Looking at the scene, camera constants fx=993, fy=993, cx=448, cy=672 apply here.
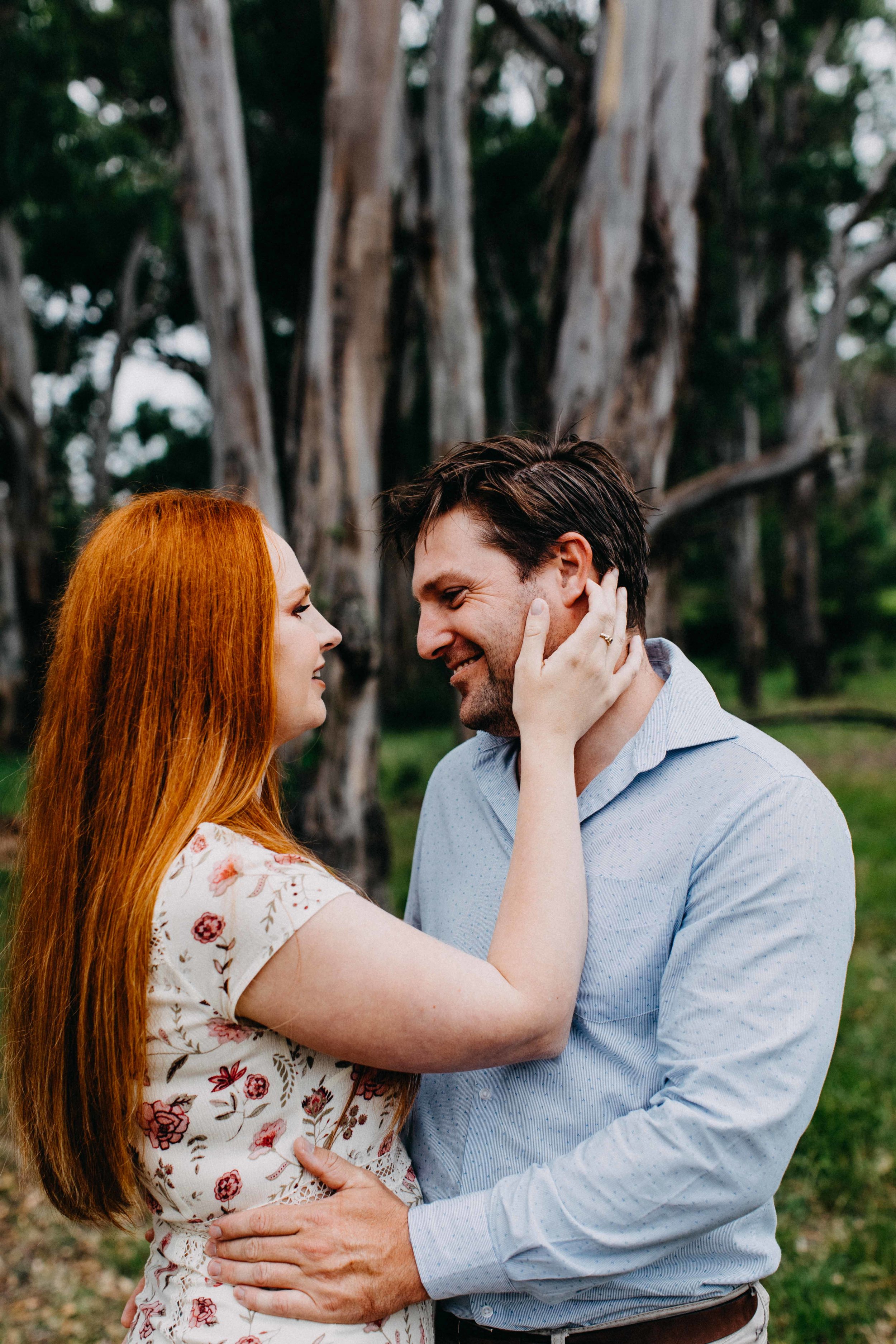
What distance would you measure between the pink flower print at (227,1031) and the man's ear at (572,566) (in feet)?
3.04

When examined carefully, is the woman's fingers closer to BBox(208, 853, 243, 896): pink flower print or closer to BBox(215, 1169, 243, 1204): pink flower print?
BBox(215, 1169, 243, 1204): pink flower print

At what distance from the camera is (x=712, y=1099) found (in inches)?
54.7

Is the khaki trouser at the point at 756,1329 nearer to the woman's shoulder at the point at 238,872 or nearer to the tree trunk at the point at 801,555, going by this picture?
the woman's shoulder at the point at 238,872

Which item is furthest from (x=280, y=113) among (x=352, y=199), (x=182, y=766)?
(x=182, y=766)

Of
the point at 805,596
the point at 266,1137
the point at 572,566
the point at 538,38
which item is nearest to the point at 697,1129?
the point at 266,1137

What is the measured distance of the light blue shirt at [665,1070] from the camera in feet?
4.61

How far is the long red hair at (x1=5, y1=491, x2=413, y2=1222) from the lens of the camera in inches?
57.1

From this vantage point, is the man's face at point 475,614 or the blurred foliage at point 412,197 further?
the blurred foliage at point 412,197

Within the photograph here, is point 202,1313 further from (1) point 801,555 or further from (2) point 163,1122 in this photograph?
(1) point 801,555

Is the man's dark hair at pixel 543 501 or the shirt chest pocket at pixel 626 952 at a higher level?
the man's dark hair at pixel 543 501

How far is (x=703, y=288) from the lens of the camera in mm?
4285

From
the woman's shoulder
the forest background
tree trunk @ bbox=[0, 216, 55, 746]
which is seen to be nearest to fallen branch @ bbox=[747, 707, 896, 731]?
the forest background

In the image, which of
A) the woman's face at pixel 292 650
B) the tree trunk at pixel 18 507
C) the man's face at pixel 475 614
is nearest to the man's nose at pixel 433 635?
the man's face at pixel 475 614

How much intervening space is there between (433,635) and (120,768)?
66 cm
